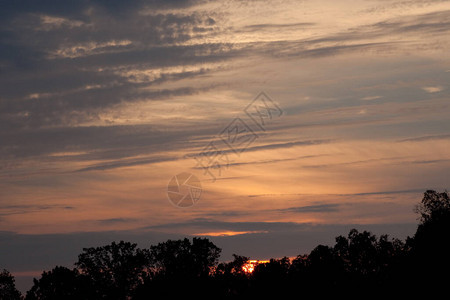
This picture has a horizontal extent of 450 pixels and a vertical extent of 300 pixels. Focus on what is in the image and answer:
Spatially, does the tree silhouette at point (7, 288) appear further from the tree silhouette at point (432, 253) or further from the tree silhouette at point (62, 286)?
the tree silhouette at point (432, 253)

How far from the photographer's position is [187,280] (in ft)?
398

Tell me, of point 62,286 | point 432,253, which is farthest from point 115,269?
point 432,253

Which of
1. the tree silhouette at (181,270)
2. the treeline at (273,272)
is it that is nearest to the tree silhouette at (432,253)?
the treeline at (273,272)

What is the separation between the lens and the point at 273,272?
118438 millimetres

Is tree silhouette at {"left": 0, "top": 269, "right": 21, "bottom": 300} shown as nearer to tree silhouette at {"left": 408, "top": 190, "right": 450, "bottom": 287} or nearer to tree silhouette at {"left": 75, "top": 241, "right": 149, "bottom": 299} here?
tree silhouette at {"left": 75, "top": 241, "right": 149, "bottom": 299}

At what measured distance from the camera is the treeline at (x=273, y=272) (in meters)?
98.3

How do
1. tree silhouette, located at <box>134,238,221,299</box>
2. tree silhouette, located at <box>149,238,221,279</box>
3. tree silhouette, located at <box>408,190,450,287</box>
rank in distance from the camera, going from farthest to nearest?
tree silhouette, located at <box>149,238,221,279</box> < tree silhouette, located at <box>134,238,221,299</box> < tree silhouette, located at <box>408,190,450,287</box>

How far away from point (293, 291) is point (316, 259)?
1775 centimetres

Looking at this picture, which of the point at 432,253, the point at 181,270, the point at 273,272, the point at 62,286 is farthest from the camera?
the point at 62,286

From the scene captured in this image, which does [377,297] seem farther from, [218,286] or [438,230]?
[218,286]

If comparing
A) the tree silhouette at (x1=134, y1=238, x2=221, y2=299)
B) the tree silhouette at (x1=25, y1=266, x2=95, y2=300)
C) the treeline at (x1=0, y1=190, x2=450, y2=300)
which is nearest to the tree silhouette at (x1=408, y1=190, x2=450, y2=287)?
the treeline at (x1=0, y1=190, x2=450, y2=300)

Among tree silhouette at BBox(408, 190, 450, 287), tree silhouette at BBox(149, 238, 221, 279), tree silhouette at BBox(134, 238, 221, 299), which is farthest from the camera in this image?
tree silhouette at BBox(149, 238, 221, 279)

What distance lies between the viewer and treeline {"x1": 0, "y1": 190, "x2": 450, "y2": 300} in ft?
323

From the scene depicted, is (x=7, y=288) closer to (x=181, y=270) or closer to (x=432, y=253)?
(x=181, y=270)
